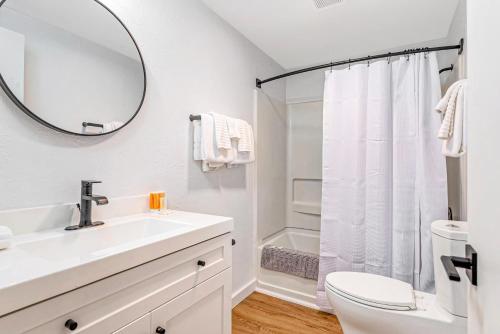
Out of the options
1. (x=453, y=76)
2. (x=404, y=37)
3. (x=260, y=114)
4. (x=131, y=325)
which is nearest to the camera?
(x=131, y=325)

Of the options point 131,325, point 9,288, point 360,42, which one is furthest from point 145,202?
point 360,42

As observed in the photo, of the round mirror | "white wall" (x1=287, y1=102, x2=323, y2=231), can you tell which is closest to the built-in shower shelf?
"white wall" (x1=287, y1=102, x2=323, y2=231)

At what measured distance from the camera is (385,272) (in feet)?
6.24

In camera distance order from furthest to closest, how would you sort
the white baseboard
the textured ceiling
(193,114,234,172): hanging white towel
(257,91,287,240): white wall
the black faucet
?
(257,91,287,240): white wall → the white baseboard → the textured ceiling → (193,114,234,172): hanging white towel → the black faucet

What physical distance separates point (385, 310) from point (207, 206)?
1.22 m

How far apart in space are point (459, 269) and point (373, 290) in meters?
0.42

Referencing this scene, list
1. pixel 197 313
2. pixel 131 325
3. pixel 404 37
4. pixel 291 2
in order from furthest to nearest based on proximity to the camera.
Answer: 1. pixel 404 37
2. pixel 291 2
3. pixel 197 313
4. pixel 131 325

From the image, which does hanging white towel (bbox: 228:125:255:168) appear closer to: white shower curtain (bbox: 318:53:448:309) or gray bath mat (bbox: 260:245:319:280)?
white shower curtain (bbox: 318:53:448:309)

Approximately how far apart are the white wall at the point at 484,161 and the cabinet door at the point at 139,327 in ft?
2.97

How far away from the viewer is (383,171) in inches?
75.4

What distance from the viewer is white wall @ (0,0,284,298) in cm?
101

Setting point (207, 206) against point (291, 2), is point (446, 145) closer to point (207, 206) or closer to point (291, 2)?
point (291, 2)

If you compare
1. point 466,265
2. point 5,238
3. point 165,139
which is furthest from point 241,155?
point 466,265

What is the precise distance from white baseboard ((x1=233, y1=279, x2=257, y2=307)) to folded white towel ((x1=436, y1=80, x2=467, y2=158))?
181 cm
